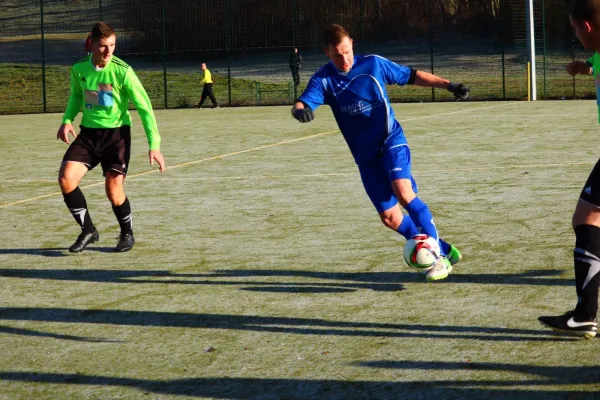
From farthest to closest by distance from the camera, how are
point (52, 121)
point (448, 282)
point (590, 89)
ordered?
point (590, 89)
point (52, 121)
point (448, 282)

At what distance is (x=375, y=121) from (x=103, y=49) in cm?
255

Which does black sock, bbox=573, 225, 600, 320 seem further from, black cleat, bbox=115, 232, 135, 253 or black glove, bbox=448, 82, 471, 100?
black cleat, bbox=115, 232, 135, 253

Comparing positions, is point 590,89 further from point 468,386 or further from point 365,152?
point 468,386

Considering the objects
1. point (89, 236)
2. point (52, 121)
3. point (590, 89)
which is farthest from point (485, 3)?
point (89, 236)

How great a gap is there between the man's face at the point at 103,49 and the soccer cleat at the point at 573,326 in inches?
177

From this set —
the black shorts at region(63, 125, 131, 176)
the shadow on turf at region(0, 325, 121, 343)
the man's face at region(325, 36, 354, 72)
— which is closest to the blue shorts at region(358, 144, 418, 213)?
the man's face at region(325, 36, 354, 72)

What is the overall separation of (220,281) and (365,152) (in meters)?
1.44

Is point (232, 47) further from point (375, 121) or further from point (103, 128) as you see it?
point (375, 121)

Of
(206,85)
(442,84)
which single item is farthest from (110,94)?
(206,85)

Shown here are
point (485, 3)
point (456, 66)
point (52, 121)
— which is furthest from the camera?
point (485, 3)

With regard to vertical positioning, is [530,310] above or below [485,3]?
below

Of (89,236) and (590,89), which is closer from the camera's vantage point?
(89,236)

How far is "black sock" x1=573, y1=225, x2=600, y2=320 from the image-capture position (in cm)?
541

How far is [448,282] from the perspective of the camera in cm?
699
